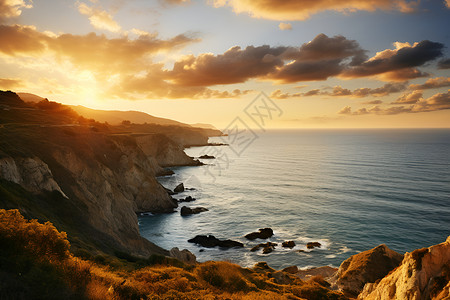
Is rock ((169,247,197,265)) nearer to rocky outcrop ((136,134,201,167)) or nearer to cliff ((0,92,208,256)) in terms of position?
cliff ((0,92,208,256))

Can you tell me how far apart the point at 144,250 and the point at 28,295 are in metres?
26.7

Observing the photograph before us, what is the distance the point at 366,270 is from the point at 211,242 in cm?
2446

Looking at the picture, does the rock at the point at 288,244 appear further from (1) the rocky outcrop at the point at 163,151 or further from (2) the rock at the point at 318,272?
(1) the rocky outcrop at the point at 163,151

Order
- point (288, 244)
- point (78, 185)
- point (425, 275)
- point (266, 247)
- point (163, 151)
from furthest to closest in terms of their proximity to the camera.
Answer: point (163, 151) < point (288, 244) < point (266, 247) < point (78, 185) < point (425, 275)

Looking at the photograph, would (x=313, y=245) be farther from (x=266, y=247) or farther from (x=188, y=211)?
(x=188, y=211)

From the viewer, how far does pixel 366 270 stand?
29.8 m

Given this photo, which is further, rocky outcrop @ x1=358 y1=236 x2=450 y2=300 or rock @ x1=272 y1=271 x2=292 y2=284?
rock @ x1=272 y1=271 x2=292 y2=284

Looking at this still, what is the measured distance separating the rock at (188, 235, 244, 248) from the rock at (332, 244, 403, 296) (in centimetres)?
1762

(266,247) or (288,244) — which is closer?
(266,247)

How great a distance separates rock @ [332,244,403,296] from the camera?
29.6 metres

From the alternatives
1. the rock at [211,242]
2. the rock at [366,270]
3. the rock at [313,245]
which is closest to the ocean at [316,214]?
the rock at [313,245]

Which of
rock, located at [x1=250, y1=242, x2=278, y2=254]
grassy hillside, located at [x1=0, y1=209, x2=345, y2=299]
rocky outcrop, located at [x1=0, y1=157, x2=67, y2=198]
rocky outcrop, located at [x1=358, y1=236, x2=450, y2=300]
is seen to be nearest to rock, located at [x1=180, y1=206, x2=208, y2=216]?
rock, located at [x1=250, y1=242, x2=278, y2=254]

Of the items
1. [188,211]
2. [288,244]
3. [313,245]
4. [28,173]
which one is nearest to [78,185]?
[28,173]

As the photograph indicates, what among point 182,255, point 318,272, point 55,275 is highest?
point 55,275
